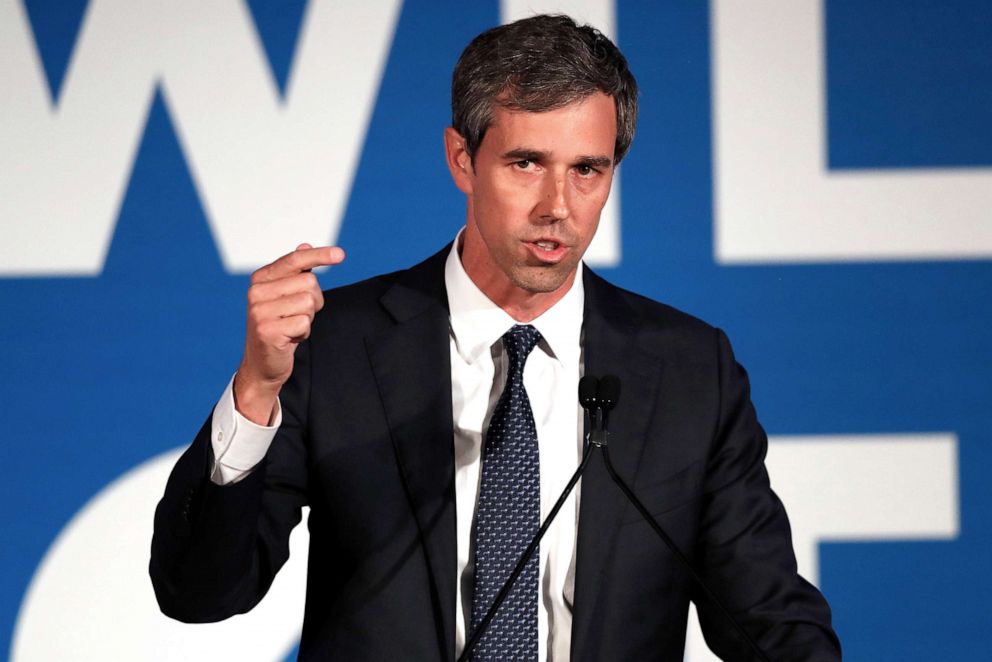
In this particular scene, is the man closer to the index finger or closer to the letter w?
the index finger

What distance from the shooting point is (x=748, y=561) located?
69.1 inches

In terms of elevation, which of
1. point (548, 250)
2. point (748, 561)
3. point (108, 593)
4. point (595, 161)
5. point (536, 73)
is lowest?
point (108, 593)

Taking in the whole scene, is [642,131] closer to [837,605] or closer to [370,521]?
[837,605]

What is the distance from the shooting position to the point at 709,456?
1836mm

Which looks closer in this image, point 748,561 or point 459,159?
point 748,561

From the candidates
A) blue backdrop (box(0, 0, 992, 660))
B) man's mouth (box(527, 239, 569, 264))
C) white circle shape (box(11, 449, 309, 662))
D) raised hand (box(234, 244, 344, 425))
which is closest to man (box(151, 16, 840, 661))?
man's mouth (box(527, 239, 569, 264))

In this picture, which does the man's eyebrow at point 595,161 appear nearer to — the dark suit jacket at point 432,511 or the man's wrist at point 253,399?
the dark suit jacket at point 432,511

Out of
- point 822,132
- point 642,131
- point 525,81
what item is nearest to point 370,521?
point 525,81

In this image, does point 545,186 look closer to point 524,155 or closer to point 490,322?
point 524,155

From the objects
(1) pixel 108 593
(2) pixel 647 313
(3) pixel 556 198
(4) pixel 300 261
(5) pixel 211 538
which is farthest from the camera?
(1) pixel 108 593

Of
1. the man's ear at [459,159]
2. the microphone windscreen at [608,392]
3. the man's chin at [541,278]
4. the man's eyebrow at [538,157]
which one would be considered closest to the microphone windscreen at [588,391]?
the microphone windscreen at [608,392]

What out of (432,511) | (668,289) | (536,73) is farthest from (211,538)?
(668,289)

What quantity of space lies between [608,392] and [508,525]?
0.30 meters

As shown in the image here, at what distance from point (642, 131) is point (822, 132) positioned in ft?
1.24
